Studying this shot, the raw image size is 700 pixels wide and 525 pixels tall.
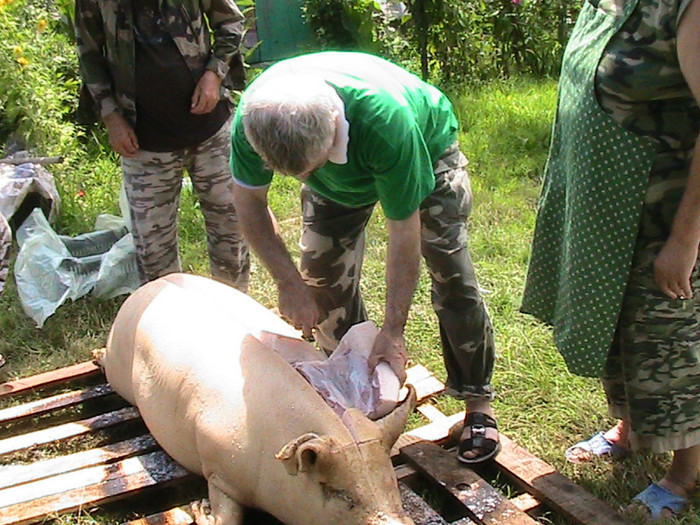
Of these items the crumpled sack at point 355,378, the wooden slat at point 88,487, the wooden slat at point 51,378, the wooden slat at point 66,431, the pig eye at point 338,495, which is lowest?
the wooden slat at point 51,378

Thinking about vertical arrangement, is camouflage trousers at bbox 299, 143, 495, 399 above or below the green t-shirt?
below

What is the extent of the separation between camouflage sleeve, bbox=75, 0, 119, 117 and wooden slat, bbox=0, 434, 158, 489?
145 centimetres

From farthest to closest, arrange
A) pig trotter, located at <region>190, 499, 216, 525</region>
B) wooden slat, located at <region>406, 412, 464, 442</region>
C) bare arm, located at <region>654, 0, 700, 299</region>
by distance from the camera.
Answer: wooden slat, located at <region>406, 412, 464, 442</region> < pig trotter, located at <region>190, 499, 216, 525</region> < bare arm, located at <region>654, 0, 700, 299</region>

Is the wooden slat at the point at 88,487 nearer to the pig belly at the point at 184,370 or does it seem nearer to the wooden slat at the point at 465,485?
the pig belly at the point at 184,370

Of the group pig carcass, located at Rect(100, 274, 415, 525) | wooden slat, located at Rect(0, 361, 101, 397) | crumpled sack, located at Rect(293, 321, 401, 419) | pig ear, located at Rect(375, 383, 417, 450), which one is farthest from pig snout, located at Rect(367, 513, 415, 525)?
wooden slat, located at Rect(0, 361, 101, 397)

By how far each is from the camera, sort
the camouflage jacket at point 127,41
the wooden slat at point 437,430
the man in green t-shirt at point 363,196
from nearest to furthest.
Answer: the man in green t-shirt at point 363,196 → the wooden slat at point 437,430 → the camouflage jacket at point 127,41

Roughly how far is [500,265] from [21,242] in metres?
2.79

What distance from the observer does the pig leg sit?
2539 millimetres

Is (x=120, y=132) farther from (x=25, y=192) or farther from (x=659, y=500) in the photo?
(x=659, y=500)

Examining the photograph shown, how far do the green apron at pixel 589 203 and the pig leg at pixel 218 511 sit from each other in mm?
1172

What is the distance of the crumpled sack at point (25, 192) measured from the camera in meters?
4.94

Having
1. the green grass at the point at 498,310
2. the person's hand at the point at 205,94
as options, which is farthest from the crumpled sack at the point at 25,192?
the person's hand at the point at 205,94

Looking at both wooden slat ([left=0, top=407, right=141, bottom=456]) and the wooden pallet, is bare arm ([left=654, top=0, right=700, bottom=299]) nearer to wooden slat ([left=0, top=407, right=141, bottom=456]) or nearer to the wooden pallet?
the wooden pallet

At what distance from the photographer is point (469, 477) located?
9.39 ft
